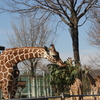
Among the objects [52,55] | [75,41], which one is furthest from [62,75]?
[75,41]

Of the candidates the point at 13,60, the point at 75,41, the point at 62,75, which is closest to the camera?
the point at 62,75

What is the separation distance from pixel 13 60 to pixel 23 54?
16.8 inches

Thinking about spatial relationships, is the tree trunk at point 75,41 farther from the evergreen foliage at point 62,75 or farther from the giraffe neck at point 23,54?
the evergreen foliage at point 62,75

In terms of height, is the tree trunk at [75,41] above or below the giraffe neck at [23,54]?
above

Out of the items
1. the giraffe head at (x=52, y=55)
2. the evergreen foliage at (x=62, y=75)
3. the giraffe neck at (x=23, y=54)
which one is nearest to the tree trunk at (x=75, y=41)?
the giraffe neck at (x=23, y=54)

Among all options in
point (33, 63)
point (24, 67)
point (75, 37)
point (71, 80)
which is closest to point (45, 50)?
point (71, 80)

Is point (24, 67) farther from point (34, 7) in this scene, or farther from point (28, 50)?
point (28, 50)

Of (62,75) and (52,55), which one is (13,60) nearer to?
(52,55)

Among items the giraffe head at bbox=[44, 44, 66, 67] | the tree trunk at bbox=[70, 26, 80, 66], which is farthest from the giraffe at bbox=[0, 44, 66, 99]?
the tree trunk at bbox=[70, 26, 80, 66]

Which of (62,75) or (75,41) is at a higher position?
(75,41)

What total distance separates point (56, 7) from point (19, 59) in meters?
6.24

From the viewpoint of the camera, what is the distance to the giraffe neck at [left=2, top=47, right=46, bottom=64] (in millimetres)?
10365

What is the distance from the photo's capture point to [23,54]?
34.4 ft

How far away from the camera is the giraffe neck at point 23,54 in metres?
10.4
